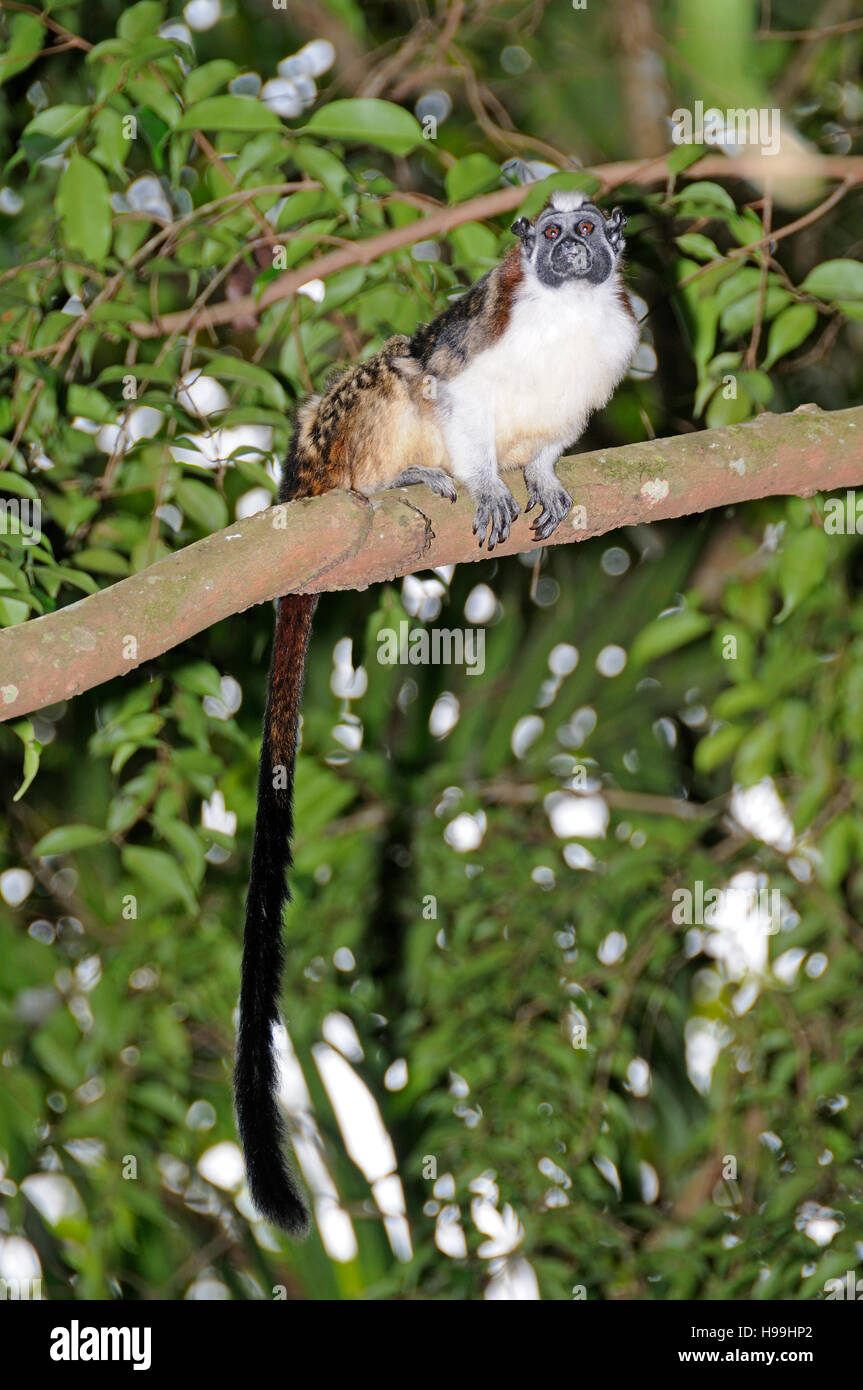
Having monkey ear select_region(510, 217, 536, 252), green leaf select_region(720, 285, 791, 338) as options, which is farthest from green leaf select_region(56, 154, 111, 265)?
green leaf select_region(720, 285, 791, 338)

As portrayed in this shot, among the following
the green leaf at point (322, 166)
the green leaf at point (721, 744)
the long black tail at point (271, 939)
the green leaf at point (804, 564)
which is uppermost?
the green leaf at point (322, 166)

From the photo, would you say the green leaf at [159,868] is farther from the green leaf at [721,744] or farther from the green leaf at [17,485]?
the green leaf at [721,744]

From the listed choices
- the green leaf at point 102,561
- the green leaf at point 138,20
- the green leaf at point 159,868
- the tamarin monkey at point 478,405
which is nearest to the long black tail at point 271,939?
the tamarin monkey at point 478,405

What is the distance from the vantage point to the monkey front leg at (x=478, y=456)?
5.35 ft

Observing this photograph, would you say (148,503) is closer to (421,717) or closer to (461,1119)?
(421,717)

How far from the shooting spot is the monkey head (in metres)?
1.71

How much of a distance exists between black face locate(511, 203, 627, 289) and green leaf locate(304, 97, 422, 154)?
22cm

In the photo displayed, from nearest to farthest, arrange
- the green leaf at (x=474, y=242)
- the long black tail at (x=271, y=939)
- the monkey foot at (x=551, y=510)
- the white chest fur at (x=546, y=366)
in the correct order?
1. the long black tail at (x=271, y=939)
2. the monkey foot at (x=551, y=510)
3. the white chest fur at (x=546, y=366)
4. the green leaf at (x=474, y=242)

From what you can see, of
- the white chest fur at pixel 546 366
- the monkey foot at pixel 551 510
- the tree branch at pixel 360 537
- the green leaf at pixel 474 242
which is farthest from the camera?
the green leaf at pixel 474 242

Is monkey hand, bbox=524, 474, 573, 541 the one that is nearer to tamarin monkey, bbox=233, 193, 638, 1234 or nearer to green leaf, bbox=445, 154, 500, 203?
tamarin monkey, bbox=233, 193, 638, 1234

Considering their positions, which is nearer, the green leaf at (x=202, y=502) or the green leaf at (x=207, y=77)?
the green leaf at (x=207, y=77)

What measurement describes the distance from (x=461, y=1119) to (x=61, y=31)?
71.1 inches

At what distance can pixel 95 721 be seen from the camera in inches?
102

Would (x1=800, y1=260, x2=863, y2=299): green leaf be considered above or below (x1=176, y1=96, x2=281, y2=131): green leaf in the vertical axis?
below
